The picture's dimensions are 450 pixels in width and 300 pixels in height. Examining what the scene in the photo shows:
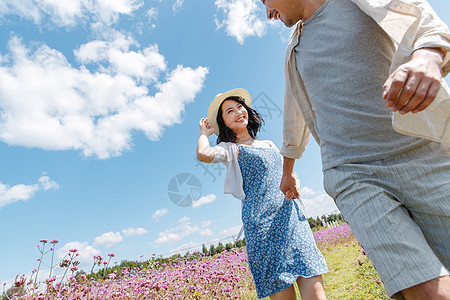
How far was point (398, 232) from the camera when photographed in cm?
96

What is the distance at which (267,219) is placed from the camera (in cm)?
223

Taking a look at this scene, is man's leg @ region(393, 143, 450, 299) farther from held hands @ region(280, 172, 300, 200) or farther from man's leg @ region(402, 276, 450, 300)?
held hands @ region(280, 172, 300, 200)

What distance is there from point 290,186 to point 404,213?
98cm

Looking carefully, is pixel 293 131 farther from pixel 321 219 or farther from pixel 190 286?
pixel 321 219

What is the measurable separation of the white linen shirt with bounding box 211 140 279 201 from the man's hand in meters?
1.74

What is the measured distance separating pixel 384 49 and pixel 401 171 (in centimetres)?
53

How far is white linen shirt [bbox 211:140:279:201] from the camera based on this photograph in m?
2.45

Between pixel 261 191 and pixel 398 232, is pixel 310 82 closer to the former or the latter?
pixel 398 232

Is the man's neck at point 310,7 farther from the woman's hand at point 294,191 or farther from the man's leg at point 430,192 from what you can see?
the woman's hand at point 294,191

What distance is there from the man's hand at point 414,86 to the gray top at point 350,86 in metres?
0.32

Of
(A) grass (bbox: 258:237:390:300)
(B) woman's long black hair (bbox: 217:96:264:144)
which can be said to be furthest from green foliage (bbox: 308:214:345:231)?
(B) woman's long black hair (bbox: 217:96:264:144)

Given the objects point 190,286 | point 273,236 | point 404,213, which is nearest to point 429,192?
point 404,213

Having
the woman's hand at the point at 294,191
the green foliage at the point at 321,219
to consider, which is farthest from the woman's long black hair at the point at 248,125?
the green foliage at the point at 321,219

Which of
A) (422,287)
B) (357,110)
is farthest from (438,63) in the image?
(422,287)
